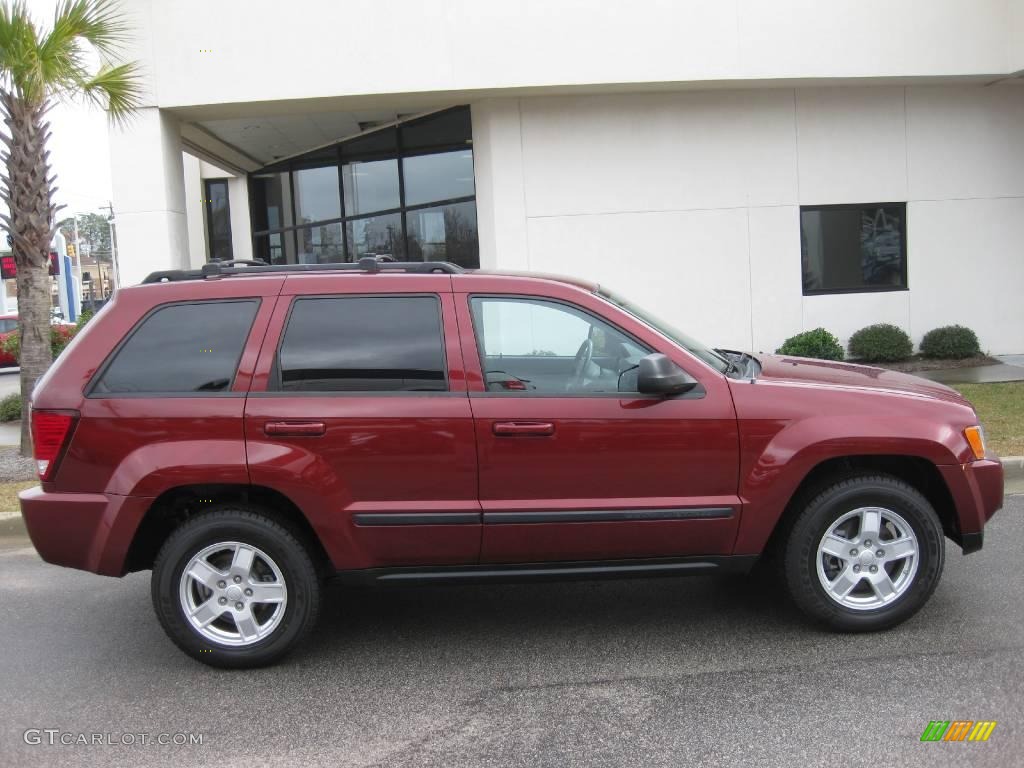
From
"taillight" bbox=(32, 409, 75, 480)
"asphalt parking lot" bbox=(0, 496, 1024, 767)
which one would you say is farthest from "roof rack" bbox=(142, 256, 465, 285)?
"asphalt parking lot" bbox=(0, 496, 1024, 767)

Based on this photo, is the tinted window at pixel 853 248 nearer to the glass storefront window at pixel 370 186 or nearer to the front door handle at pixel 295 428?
the glass storefront window at pixel 370 186

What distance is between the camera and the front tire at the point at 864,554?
4488mm

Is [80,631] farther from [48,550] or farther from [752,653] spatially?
[752,653]

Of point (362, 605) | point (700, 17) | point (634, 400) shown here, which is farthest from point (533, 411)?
point (700, 17)

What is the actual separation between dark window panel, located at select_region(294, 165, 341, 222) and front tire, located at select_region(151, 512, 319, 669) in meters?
14.1

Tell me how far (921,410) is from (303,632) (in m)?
3.13

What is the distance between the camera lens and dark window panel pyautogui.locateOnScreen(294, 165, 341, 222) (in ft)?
58.6

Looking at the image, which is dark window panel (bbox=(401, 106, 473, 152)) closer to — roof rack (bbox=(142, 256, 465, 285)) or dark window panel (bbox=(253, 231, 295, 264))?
dark window panel (bbox=(253, 231, 295, 264))

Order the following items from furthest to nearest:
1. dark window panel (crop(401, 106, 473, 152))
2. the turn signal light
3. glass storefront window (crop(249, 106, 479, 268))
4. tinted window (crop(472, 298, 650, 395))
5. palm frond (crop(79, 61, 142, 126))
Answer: glass storefront window (crop(249, 106, 479, 268))
dark window panel (crop(401, 106, 473, 152))
palm frond (crop(79, 61, 142, 126))
the turn signal light
tinted window (crop(472, 298, 650, 395))

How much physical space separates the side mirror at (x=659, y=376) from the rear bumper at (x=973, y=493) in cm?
139

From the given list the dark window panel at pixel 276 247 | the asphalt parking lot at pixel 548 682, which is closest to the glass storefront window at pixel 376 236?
the dark window panel at pixel 276 247

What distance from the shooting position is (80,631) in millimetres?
5172

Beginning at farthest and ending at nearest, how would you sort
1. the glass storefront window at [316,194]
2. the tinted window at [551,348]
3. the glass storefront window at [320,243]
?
the glass storefront window at [320,243] < the glass storefront window at [316,194] < the tinted window at [551,348]

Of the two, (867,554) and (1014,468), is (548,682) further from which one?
(1014,468)
